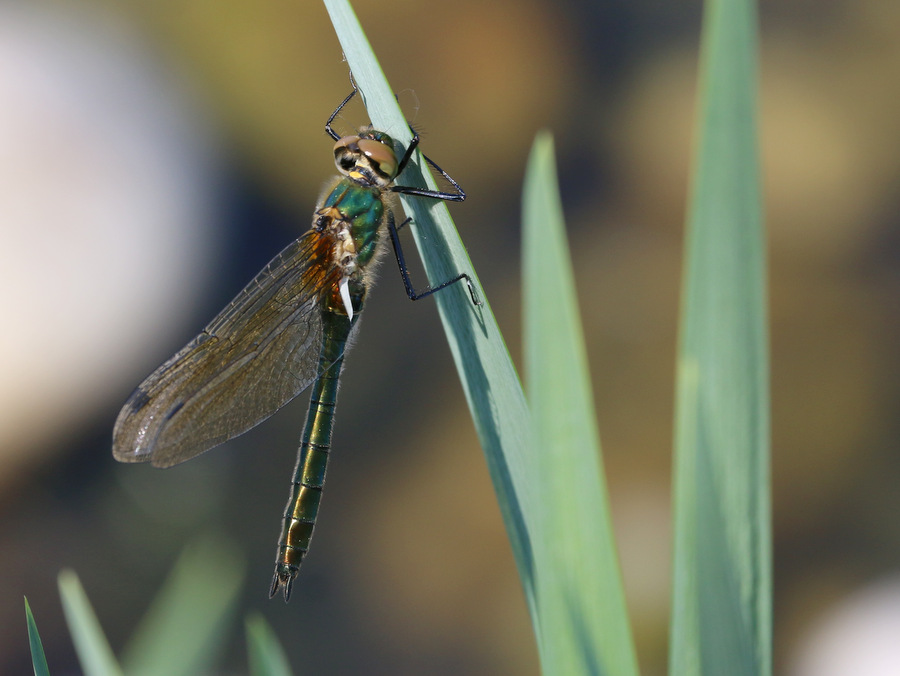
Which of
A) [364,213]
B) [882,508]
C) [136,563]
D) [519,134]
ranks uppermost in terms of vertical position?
[519,134]

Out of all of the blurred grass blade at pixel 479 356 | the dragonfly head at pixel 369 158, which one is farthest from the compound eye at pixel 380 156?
the blurred grass blade at pixel 479 356

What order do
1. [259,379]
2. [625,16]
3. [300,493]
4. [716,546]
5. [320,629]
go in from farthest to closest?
[625,16]
[320,629]
[259,379]
[300,493]
[716,546]

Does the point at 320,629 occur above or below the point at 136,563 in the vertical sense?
below

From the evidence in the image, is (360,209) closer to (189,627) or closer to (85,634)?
(189,627)

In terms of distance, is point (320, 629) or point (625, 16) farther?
point (625, 16)

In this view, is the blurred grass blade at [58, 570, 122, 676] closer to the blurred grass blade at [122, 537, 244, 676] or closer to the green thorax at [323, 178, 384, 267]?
the blurred grass blade at [122, 537, 244, 676]

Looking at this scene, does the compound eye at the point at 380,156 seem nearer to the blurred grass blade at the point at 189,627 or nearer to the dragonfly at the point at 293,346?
the dragonfly at the point at 293,346

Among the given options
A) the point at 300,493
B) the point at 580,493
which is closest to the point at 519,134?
the point at 300,493

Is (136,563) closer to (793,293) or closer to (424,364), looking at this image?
(424,364)
